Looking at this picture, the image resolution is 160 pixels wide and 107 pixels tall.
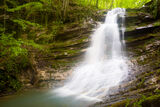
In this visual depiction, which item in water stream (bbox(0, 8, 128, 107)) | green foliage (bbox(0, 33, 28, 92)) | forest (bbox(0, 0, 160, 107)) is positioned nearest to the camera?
water stream (bbox(0, 8, 128, 107))

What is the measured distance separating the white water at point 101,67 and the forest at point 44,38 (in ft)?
2.48

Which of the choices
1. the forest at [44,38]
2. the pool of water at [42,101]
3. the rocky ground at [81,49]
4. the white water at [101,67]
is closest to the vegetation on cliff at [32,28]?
the forest at [44,38]

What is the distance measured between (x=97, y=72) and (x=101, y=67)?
24.7 inches

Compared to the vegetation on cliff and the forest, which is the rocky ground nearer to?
the forest

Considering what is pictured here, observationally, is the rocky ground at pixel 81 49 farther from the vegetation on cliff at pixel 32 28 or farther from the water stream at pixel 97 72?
the water stream at pixel 97 72

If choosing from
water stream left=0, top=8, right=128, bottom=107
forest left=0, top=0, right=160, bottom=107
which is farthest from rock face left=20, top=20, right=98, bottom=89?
water stream left=0, top=8, right=128, bottom=107

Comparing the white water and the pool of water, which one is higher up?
the white water

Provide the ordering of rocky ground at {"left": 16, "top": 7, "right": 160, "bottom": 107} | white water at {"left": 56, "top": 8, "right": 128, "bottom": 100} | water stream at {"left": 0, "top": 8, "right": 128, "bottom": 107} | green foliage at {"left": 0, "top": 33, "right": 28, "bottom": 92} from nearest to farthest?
water stream at {"left": 0, "top": 8, "right": 128, "bottom": 107}
white water at {"left": 56, "top": 8, "right": 128, "bottom": 100}
green foliage at {"left": 0, "top": 33, "right": 28, "bottom": 92}
rocky ground at {"left": 16, "top": 7, "right": 160, "bottom": 107}

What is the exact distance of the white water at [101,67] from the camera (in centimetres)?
631

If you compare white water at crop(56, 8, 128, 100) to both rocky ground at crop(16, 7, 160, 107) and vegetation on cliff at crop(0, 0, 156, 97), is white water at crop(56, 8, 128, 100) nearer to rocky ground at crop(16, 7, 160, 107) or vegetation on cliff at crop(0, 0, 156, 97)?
rocky ground at crop(16, 7, 160, 107)

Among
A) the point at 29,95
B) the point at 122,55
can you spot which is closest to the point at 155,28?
the point at 122,55

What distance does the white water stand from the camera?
20.7 ft

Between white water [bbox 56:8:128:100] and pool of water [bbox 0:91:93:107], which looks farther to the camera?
white water [bbox 56:8:128:100]

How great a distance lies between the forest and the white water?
0.76 m
